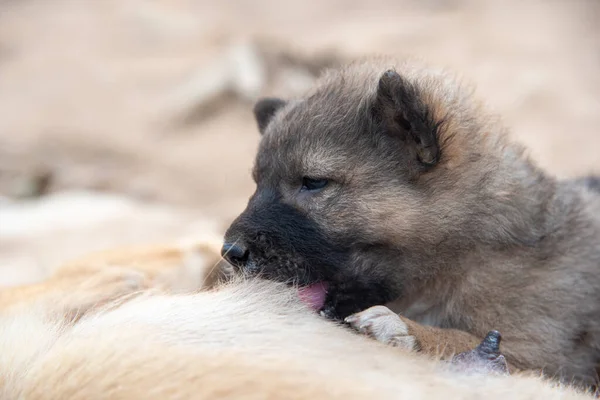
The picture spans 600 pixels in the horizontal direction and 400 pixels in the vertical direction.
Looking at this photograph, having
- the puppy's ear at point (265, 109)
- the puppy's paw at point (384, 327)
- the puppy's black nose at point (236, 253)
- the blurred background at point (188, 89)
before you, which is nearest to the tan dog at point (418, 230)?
the puppy's black nose at point (236, 253)

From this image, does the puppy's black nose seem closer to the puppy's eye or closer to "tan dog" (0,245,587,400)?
"tan dog" (0,245,587,400)

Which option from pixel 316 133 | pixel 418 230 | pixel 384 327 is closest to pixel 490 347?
pixel 384 327

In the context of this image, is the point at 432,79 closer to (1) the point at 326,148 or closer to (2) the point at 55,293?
(1) the point at 326,148

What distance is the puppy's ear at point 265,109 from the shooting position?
3.82 m

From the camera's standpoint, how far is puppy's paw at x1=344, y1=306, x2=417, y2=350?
8.73ft

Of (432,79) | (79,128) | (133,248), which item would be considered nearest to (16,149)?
(79,128)

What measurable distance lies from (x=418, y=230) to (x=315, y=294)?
50 cm

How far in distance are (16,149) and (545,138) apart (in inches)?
217

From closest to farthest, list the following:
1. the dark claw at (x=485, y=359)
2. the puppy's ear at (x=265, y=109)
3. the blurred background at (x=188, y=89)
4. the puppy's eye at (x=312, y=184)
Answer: the dark claw at (x=485, y=359) → the puppy's eye at (x=312, y=184) → the puppy's ear at (x=265, y=109) → the blurred background at (x=188, y=89)

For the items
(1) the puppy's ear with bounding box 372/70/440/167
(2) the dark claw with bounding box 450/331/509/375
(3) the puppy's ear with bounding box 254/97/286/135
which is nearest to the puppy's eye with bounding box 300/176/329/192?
(1) the puppy's ear with bounding box 372/70/440/167

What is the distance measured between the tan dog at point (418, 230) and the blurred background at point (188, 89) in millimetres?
1966

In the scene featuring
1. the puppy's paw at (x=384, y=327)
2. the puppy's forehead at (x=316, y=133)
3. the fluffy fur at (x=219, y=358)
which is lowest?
the fluffy fur at (x=219, y=358)

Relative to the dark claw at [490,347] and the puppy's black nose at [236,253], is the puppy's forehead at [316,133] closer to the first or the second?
the puppy's black nose at [236,253]

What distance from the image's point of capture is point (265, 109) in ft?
12.7
